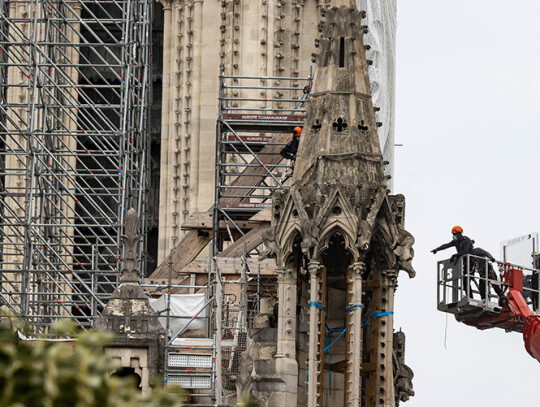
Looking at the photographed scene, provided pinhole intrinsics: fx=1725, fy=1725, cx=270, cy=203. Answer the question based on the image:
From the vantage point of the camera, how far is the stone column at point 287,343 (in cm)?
2298

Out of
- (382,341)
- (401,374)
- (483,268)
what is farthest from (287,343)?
(483,268)

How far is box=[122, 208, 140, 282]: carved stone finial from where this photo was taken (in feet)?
87.9

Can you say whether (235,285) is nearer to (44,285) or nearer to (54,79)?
(44,285)

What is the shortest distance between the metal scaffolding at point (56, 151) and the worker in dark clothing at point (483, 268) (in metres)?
12.0

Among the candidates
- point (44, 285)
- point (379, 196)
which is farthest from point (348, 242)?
point (44, 285)

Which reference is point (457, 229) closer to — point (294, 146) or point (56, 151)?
point (294, 146)

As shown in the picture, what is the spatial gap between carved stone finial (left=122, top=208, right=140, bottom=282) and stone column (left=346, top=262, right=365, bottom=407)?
4882mm

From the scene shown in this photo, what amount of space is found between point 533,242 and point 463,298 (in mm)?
3565

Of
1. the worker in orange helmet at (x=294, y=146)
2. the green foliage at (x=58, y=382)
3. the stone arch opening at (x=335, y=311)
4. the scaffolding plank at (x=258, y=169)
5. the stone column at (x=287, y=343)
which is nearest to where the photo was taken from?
the green foliage at (x=58, y=382)

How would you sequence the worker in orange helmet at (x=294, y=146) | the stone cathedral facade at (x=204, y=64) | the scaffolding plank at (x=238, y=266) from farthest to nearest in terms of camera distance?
the stone cathedral facade at (x=204, y=64) < the scaffolding plank at (x=238, y=266) < the worker in orange helmet at (x=294, y=146)

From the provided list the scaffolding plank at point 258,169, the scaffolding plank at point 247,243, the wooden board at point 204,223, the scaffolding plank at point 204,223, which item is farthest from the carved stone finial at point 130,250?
the scaffolding plank at point 258,169

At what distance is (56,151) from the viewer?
43156 mm

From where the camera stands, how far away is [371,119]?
2412 centimetres

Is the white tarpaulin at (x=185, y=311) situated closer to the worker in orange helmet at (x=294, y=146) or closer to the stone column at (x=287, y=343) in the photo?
the worker in orange helmet at (x=294, y=146)
